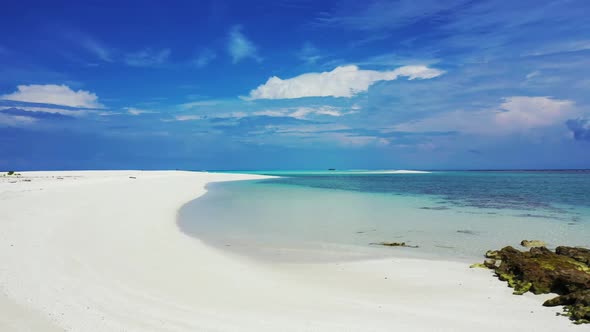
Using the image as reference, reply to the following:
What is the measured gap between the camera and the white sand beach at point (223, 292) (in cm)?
585

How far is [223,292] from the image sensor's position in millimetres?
7449

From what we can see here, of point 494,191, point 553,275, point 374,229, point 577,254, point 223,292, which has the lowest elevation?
point 374,229

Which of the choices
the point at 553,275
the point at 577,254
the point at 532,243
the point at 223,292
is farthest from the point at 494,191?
the point at 223,292

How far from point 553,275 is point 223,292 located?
22.8 feet

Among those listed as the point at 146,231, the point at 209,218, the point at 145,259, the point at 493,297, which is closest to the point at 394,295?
the point at 493,297

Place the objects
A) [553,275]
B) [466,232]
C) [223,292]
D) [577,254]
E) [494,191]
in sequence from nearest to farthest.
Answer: [223,292] < [553,275] < [577,254] < [466,232] < [494,191]

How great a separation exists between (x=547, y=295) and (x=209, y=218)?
1547 centimetres

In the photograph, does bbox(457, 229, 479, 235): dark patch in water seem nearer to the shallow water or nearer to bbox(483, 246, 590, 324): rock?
the shallow water

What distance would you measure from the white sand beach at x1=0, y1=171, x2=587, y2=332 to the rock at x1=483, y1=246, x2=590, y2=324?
0.93ft

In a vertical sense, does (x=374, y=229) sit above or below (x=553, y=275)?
below

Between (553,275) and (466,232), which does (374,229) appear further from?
(553,275)

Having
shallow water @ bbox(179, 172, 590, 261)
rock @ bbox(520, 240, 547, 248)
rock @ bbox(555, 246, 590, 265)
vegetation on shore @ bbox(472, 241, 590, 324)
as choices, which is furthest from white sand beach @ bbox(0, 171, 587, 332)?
rock @ bbox(520, 240, 547, 248)

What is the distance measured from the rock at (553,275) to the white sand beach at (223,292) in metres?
0.28

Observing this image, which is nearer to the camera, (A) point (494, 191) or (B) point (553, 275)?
(B) point (553, 275)
